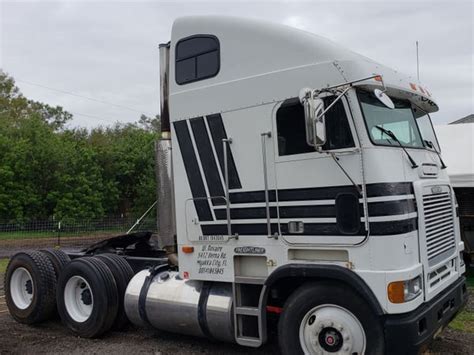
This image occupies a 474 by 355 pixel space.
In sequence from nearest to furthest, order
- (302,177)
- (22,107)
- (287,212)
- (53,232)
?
(302,177), (287,212), (53,232), (22,107)

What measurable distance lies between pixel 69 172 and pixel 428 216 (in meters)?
26.6

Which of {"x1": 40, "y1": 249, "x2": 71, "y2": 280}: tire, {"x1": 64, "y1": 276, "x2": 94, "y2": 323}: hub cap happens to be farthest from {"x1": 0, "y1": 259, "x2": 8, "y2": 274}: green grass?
{"x1": 64, "y1": 276, "x2": 94, "y2": 323}: hub cap

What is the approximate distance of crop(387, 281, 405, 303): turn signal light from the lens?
4551 mm

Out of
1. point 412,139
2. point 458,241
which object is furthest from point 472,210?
point 412,139

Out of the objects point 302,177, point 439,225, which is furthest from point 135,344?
point 439,225

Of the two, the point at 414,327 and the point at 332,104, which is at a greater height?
the point at 332,104

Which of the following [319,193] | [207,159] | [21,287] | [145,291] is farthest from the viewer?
[21,287]

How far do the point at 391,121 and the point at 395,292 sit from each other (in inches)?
71.1

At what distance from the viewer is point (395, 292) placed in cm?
455

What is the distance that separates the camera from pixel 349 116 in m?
4.88

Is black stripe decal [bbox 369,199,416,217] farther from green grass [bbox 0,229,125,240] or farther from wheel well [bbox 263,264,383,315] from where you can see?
green grass [bbox 0,229,125,240]

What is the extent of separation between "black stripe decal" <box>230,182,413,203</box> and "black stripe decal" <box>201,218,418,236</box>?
262 mm

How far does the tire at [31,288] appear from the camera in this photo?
7.46 m

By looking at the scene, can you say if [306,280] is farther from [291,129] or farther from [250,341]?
[291,129]
